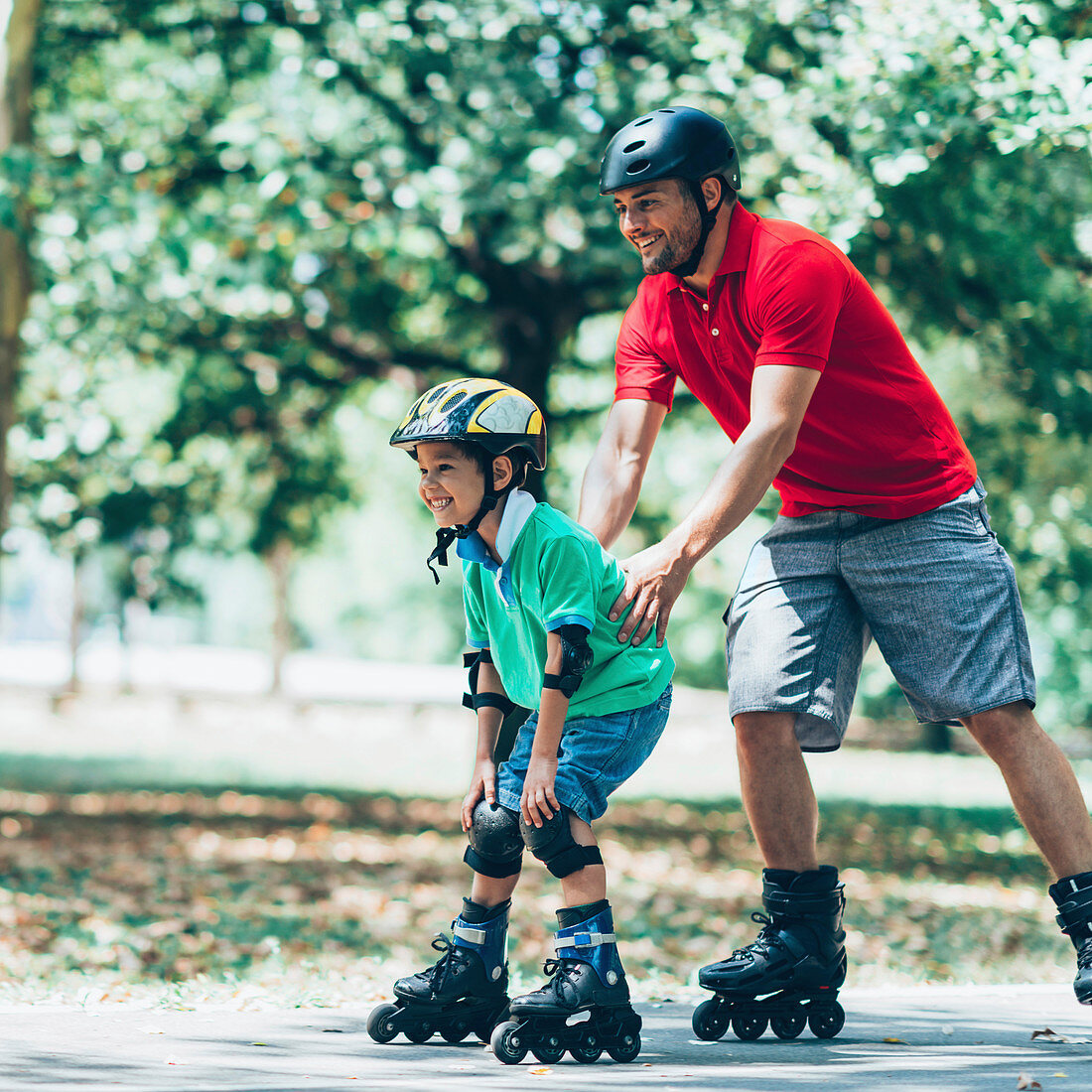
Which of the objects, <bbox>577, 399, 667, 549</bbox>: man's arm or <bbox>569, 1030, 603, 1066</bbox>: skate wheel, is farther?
<bbox>577, 399, 667, 549</bbox>: man's arm

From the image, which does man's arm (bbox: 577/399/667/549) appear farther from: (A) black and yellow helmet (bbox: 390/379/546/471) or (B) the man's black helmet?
(B) the man's black helmet

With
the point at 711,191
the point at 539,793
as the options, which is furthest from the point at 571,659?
the point at 711,191

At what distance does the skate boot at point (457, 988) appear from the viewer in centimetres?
321

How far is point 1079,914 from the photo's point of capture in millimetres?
3102

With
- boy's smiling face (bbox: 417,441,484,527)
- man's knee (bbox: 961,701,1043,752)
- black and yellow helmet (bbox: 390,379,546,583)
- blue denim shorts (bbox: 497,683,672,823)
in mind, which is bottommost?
blue denim shorts (bbox: 497,683,672,823)

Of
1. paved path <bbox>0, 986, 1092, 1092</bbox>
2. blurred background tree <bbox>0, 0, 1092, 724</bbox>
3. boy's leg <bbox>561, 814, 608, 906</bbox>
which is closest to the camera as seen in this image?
paved path <bbox>0, 986, 1092, 1092</bbox>

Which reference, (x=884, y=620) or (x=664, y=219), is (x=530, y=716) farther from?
(x=664, y=219)

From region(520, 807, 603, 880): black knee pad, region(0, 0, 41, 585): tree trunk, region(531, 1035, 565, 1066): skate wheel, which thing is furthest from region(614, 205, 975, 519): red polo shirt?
region(0, 0, 41, 585): tree trunk

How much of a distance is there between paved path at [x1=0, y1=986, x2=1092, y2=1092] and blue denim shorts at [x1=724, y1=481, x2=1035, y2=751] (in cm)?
74

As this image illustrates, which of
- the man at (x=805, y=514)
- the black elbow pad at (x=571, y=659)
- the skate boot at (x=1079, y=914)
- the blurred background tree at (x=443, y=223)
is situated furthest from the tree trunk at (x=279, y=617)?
the skate boot at (x=1079, y=914)

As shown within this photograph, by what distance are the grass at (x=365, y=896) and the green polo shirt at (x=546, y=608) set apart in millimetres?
1346

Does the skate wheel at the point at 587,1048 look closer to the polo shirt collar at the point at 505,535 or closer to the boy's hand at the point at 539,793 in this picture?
Result: the boy's hand at the point at 539,793

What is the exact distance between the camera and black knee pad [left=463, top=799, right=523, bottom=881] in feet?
10.2

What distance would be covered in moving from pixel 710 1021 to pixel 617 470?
1.33 m
